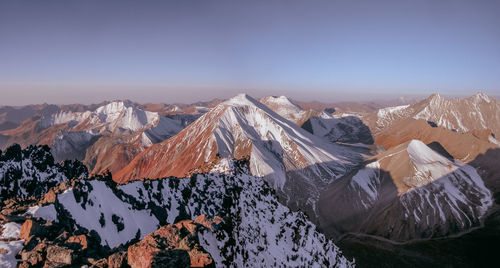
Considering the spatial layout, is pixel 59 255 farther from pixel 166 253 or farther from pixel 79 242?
pixel 166 253

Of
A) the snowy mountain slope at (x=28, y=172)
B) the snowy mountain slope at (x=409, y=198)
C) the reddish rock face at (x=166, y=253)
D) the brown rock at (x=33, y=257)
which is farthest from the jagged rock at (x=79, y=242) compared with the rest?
the snowy mountain slope at (x=409, y=198)

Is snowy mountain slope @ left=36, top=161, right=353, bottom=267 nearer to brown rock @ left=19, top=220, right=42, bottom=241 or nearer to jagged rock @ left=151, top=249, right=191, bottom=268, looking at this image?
brown rock @ left=19, top=220, right=42, bottom=241

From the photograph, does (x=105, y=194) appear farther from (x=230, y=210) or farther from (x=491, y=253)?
(x=491, y=253)

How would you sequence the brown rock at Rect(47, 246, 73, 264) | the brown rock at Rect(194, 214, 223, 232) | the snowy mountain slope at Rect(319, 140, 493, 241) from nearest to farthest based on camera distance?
1. the brown rock at Rect(47, 246, 73, 264)
2. the brown rock at Rect(194, 214, 223, 232)
3. the snowy mountain slope at Rect(319, 140, 493, 241)

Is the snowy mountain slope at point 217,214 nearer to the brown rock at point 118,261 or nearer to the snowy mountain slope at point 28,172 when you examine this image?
the brown rock at point 118,261

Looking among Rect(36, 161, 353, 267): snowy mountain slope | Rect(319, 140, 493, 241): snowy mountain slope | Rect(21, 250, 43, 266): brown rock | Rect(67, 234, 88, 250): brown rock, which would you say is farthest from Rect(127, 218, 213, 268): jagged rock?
Rect(319, 140, 493, 241): snowy mountain slope

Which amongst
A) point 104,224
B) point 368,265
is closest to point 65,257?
point 104,224
